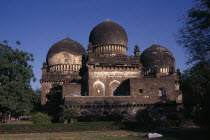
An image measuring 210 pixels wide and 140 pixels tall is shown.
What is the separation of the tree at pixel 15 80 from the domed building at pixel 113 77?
472cm

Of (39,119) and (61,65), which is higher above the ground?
(61,65)

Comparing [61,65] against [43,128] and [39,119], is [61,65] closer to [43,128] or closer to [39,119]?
[39,119]

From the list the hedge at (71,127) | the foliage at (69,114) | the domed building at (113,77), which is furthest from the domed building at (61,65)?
the hedge at (71,127)

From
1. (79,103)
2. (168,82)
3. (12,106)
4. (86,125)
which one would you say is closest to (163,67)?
(168,82)

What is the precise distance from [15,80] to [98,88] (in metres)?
10.7

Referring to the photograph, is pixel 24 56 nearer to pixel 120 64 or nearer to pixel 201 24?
pixel 120 64

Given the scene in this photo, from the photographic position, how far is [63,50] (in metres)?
46.4

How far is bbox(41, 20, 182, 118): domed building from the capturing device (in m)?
31.2

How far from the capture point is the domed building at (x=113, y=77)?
31.2 metres

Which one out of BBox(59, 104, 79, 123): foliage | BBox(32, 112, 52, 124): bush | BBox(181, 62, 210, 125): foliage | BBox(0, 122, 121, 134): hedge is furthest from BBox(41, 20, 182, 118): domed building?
BBox(0, 122, 121, 134): hedge

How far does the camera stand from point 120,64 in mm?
34906

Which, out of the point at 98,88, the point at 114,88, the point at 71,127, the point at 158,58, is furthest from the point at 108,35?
the point at 71,127

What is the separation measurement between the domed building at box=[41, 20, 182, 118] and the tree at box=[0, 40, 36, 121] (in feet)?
15.5

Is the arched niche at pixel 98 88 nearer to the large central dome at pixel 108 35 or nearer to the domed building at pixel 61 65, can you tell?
the large central dome at pixel 108 35
